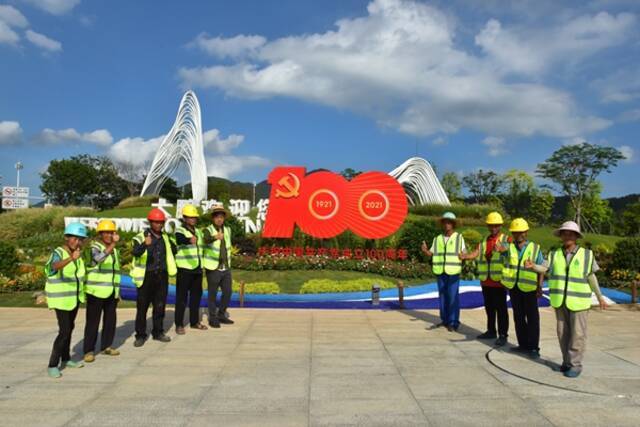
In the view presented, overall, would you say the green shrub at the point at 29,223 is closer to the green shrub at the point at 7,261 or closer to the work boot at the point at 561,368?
the green shrub at the point at 7,261

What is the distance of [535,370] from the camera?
A: 5.40m

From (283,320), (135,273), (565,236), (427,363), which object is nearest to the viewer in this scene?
(565,236)

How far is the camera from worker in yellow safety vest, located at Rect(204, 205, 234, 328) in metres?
7.48

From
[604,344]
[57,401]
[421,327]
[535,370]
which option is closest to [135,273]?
[57,401]

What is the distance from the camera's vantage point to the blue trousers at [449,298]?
753 cm

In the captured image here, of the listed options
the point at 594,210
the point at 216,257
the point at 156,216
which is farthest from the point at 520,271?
the point at 594,210

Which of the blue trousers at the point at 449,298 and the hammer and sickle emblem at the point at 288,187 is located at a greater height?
the hammer and sickle emblem at the point at 288,187

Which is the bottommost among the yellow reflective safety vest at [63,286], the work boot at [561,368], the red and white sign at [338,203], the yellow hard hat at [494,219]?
the work boot at [561,368]

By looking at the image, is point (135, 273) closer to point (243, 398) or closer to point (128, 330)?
point (128, 330)

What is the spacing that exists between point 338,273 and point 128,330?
345 inches

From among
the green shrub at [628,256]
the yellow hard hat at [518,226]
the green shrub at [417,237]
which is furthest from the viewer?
the green shrub at [417,237]

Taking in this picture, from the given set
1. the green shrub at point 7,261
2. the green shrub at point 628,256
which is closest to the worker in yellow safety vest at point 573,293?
the green shrub at point 628,256

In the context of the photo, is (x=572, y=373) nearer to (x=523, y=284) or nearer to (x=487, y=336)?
(x=523, y=284)

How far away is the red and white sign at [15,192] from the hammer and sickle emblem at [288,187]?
76.2ft
